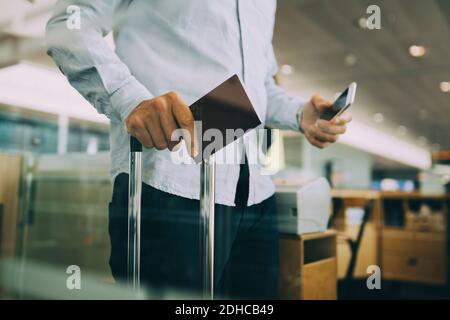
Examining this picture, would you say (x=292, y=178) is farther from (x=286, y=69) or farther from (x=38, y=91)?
(x=286, y=69)

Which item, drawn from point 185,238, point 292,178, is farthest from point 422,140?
point 185,238

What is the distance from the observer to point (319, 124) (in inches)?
39.3

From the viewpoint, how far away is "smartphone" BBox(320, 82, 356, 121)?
83 centimetres

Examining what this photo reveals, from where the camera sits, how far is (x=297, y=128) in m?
1.07

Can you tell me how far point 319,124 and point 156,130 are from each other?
492 mm

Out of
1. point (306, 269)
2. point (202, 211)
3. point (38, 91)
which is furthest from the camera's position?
point (38, 91)

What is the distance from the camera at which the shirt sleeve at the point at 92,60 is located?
2.36ft

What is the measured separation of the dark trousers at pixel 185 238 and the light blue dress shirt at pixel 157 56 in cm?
3

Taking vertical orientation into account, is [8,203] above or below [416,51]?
below

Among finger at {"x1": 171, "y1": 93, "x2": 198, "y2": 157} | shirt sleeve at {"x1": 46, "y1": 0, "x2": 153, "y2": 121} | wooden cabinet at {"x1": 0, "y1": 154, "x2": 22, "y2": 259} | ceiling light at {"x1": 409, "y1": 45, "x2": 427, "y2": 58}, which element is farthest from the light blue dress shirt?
ceiling light at {"x1": 409, "y1": 45, "x2": 427, "y2": 58}

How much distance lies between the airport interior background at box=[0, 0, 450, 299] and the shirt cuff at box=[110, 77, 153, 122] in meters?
0.23
